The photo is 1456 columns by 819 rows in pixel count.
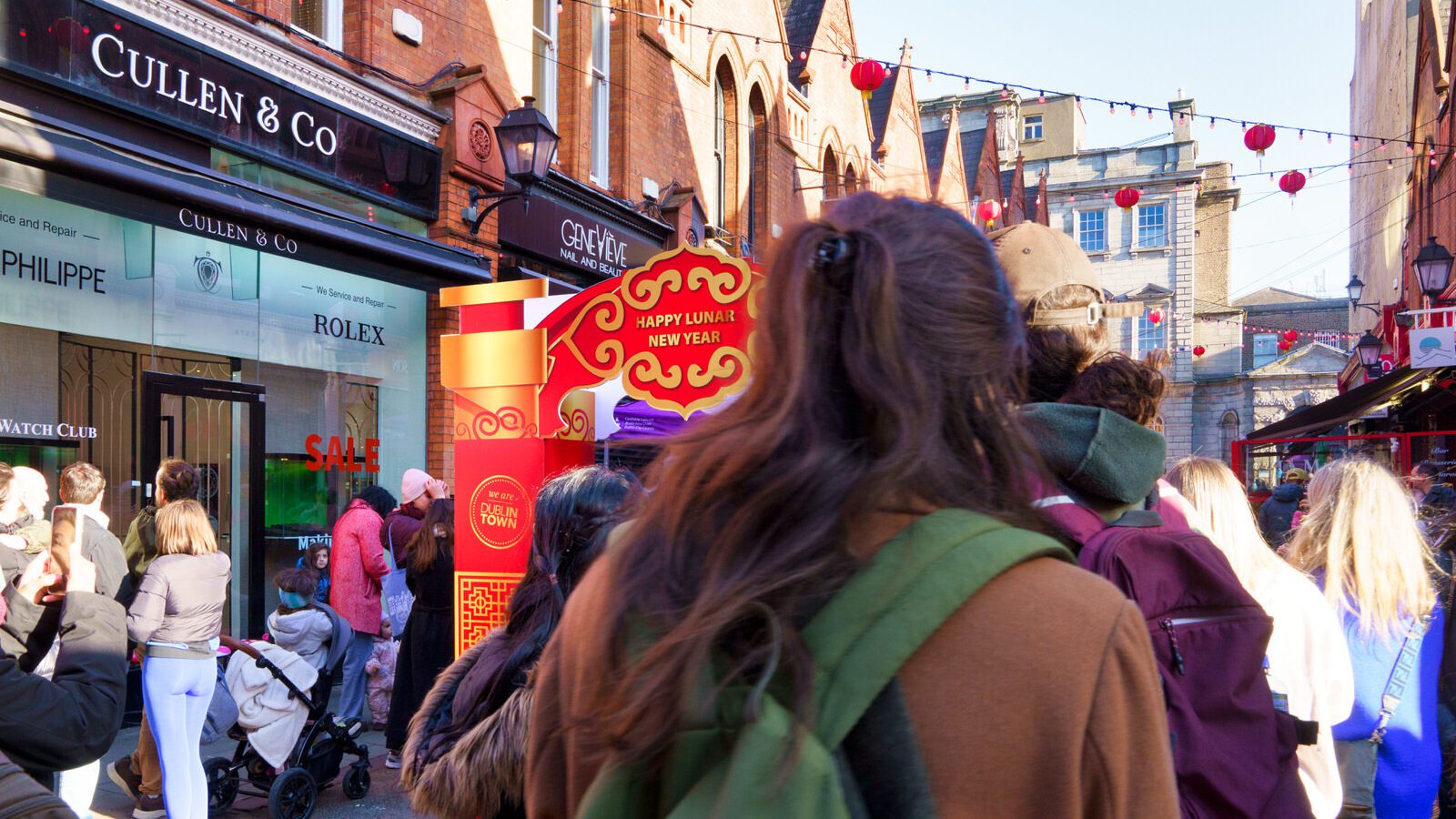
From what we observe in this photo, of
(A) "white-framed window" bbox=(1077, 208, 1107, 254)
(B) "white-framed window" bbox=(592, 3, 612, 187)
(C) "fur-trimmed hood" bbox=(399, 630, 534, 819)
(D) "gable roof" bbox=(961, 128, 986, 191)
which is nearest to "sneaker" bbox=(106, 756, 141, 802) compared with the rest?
(C) "fur-trimmed hood" bbox=(399, 630, 534, 819)

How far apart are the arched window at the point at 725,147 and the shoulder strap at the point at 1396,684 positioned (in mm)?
12808

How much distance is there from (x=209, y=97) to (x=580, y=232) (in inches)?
181

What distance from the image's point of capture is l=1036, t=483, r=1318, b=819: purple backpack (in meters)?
1.79

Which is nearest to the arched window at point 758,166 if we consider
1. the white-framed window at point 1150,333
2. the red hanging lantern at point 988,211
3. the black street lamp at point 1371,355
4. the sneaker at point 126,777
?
the red hanging lantern at point 988,211

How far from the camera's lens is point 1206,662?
184cm

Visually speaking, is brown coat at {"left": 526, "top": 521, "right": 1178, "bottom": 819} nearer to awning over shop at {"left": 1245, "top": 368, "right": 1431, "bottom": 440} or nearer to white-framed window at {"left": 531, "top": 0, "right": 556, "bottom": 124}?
white-framed window at {"left": 531, "top": 0, "right": 556, "bottom": 124}

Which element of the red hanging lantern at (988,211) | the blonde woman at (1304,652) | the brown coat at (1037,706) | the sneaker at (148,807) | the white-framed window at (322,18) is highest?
the red hanging lantern at (988,211)

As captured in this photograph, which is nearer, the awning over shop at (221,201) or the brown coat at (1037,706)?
the brown coat at (1037,706)

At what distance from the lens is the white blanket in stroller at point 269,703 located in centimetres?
547

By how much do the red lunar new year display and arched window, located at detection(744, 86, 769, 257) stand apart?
11.9m

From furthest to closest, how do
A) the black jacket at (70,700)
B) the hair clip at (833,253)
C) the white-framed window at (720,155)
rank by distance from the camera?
the white-framed window at (720,155)
the black jacket at (70,700)
the hair clip at (833,253)

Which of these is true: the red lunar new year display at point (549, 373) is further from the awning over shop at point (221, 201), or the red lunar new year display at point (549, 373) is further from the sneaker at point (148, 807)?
the awning over shop at point (221, 201)

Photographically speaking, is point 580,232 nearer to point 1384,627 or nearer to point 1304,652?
point 1384,627

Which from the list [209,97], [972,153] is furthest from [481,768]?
[972,153]
